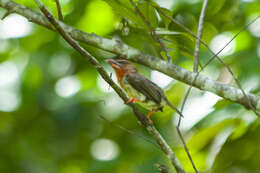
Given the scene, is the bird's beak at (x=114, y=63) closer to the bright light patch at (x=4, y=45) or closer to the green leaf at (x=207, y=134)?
the green leaf at (x=207, y=134)

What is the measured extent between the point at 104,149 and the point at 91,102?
69 centimetres

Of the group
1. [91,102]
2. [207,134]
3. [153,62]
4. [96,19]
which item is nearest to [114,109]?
[91,102]

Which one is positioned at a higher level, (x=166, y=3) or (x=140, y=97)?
(x=166, y=3)

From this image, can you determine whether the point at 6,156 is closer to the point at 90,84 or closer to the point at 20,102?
the point at 20,102

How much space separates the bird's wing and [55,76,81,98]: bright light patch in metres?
1.66

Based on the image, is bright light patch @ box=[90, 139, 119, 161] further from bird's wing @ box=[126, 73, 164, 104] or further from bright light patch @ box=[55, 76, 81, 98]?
bird's wing @ box=[126, 73, 164, 104]

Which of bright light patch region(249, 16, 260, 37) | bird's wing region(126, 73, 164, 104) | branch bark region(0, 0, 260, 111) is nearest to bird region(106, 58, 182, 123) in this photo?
bird's wing region(126, 73, 164, 104)

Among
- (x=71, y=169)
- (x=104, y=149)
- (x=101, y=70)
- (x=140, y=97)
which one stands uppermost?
(x=101, y=70)

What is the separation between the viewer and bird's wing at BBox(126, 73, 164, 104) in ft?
11.4

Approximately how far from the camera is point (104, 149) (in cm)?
534

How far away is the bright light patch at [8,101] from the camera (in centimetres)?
547

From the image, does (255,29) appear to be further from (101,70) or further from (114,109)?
(101,70)

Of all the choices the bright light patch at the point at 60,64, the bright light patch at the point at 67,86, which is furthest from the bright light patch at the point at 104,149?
the bright light patch at the point at 60,64

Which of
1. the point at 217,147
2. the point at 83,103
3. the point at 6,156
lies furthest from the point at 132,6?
the point at 6,156
